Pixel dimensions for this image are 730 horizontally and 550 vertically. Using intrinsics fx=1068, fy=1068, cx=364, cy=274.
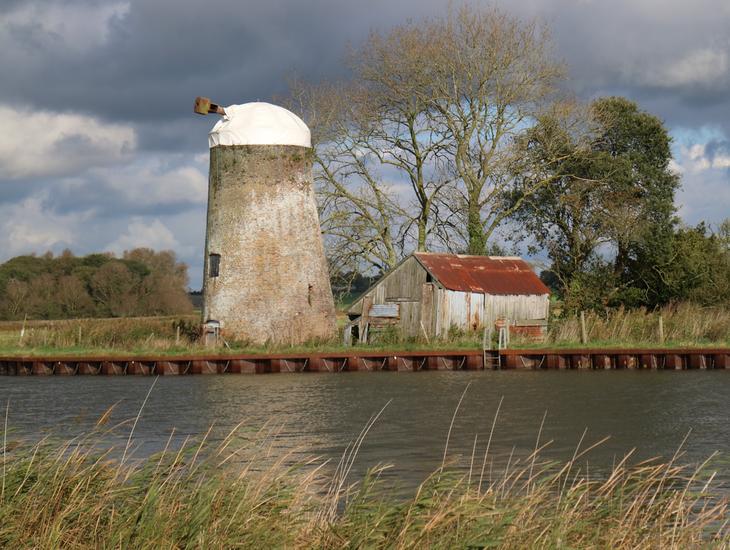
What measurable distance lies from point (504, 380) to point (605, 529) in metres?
19.6

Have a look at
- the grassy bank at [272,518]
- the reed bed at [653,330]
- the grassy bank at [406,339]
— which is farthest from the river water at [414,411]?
the reed bed at [653,330]

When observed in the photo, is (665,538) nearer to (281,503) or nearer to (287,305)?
(281,503)

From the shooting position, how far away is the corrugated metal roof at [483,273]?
36688 mm

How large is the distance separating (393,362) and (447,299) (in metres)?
4.47

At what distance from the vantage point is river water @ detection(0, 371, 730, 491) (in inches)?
627

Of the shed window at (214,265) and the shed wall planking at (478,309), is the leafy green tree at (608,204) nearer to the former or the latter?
the shed wall planking at (478,309)

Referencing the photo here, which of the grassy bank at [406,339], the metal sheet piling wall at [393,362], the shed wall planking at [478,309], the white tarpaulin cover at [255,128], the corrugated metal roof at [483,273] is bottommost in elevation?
the metal sheet piling wall at [393,362]

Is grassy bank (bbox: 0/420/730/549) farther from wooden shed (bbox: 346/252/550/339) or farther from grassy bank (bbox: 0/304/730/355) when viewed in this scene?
wooden shed (bbox: 346/252/550/339)

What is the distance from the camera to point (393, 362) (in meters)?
32.5

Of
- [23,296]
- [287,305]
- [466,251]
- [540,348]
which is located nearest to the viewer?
[540,348]

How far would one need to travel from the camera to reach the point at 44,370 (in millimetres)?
33719

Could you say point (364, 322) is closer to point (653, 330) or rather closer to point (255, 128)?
point (255, 128)

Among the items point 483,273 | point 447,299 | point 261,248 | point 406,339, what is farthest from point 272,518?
point 483,273

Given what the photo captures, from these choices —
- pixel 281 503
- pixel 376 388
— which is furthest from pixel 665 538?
pixel 376 388
